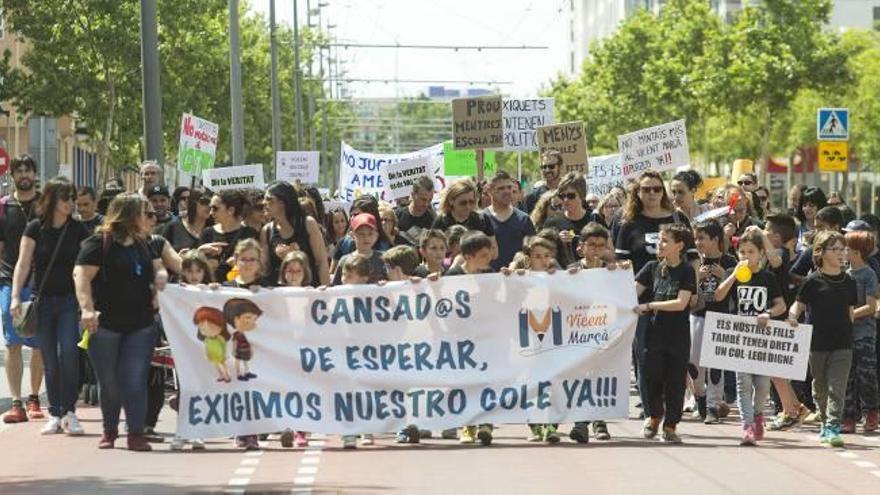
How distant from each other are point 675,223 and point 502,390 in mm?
1863

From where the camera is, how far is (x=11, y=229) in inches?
679

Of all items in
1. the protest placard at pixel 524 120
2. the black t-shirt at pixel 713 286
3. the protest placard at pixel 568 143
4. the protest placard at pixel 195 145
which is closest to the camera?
the black t-shirt at pixel 713 286

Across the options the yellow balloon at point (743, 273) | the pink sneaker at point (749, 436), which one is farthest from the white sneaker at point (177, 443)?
the yellow balloon at point (743, 273)

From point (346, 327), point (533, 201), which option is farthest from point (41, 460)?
point (533, 201)

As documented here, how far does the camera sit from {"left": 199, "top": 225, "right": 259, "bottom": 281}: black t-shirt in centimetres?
1667

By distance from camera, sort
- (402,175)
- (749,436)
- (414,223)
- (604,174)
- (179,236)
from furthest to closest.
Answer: (604,174)
(402,175)
(414,223)
(179,236)
(749,436)

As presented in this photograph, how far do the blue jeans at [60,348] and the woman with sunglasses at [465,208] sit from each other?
2.82 meters

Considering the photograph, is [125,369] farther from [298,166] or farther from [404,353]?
[298,166]

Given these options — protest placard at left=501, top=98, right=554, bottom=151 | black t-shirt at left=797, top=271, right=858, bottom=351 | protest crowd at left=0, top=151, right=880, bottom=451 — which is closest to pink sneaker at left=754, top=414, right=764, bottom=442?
protest crowd at left=0, top=151, right=880, bottom=451

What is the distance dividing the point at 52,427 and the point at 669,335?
4336mm

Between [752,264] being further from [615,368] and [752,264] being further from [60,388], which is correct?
[60,388]

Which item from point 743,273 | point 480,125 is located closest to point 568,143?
point 480,125

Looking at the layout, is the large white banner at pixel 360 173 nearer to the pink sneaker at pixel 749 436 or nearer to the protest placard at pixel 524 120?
the protest placard at pixel 524 120

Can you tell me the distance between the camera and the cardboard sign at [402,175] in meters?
27.1
